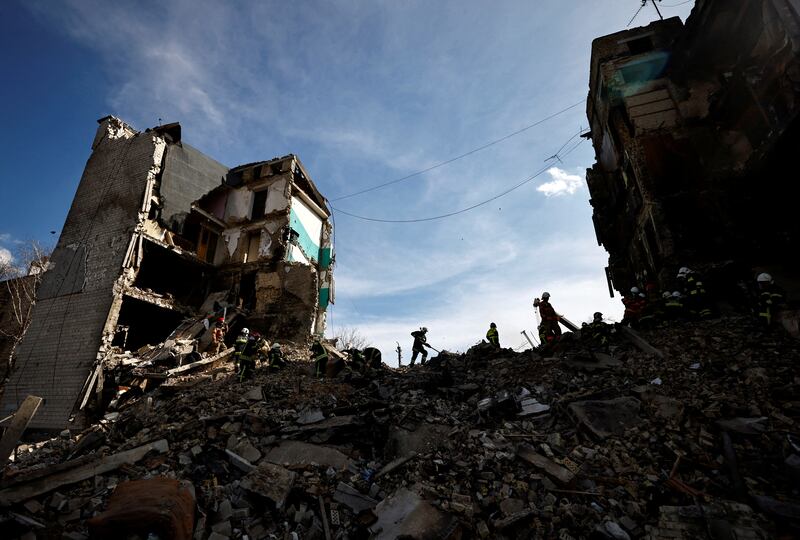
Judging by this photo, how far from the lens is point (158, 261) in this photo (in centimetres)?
1595

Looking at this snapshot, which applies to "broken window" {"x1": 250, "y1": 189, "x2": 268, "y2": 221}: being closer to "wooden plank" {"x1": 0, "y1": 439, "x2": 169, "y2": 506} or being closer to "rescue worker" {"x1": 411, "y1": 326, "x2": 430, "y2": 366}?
"rescue worker" {"x1": 411, "y1": 326, "x2": 430, "y2": 366}

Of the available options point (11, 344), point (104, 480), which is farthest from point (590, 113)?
point (11, 344)

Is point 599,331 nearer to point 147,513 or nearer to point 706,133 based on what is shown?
point 147,513

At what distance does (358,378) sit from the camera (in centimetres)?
824

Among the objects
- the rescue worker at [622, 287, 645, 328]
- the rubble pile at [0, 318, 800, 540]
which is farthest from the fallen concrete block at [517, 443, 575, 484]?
the rescue worker at [622, 287, 645, 328]

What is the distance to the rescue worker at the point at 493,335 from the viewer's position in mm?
10133

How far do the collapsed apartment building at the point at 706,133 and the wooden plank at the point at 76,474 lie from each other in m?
13.4

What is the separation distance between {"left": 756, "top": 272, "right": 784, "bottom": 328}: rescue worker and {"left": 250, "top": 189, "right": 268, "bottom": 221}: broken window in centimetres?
1850

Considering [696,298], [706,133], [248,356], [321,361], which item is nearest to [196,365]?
[248,356]

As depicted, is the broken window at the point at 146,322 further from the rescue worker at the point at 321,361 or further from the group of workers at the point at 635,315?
the rescue worker at the point at 321,361

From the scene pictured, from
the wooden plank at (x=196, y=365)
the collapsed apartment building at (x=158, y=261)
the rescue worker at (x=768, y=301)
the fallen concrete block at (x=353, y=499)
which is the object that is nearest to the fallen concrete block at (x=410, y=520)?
the fallen concrete block at (x=353, y=499)

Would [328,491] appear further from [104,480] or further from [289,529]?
[104,480]

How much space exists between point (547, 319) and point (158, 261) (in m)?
16.7

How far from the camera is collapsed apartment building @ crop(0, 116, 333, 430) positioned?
12367 millimetres
